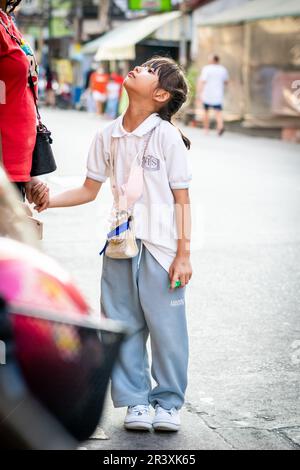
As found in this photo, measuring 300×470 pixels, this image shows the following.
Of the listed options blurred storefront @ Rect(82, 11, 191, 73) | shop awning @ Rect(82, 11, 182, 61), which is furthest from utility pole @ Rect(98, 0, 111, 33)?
blurred storefront @ Rect(82, 11, 191, 73)

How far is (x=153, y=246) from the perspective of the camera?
3711mm

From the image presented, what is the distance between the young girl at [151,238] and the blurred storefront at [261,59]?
16615 millimetres

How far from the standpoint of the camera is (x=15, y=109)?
140 inches

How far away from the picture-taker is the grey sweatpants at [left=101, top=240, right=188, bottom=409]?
12.2 feet

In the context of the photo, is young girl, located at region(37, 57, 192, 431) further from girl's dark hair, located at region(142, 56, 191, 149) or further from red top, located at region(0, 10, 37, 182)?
red top, located at region(0, 10, 37, 182)

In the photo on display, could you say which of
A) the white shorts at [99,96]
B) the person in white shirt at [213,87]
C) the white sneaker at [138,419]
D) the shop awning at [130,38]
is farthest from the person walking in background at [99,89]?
the white sneaker at [138,419]

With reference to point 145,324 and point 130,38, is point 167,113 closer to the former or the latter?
point 145,324

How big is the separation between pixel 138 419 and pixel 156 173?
101 centimetres

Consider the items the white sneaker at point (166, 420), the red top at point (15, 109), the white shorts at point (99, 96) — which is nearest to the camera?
the red top at point (15, 109)

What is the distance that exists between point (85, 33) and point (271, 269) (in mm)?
44590

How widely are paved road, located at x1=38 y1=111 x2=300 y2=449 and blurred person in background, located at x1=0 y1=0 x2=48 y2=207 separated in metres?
1.11

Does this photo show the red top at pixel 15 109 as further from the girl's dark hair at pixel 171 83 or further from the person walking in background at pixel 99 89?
the person walking in background at pixel 99 89

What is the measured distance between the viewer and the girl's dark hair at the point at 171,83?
365cm

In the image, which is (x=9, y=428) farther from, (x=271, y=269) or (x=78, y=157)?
(x=78, y=157)
